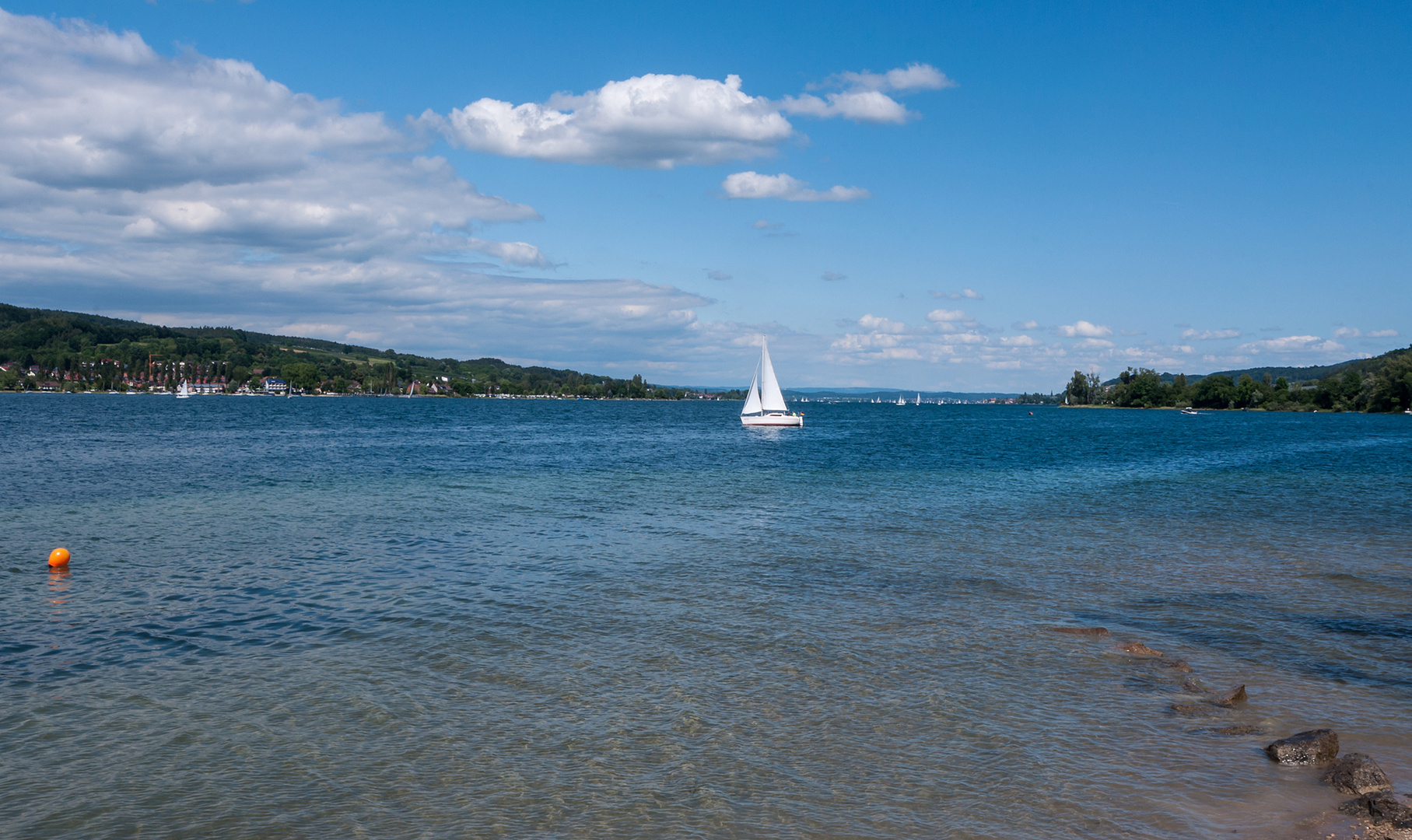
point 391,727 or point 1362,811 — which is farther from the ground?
point 1362,811

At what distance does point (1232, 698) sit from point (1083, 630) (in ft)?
11.8

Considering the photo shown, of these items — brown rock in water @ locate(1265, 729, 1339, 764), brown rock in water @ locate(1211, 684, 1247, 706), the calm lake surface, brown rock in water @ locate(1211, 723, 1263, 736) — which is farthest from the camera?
brown rock in water @ locate(1211, 684, 1247, 706)

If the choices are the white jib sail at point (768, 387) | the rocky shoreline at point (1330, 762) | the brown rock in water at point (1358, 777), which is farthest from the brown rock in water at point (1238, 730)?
the white jib sail at point (768, 387)

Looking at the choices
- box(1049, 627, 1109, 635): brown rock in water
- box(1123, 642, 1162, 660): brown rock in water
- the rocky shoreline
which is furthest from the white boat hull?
the rocky shoreline

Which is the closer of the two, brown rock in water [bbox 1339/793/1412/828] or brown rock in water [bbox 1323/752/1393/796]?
brown rock in water [bbox 1339/793/1412/828]

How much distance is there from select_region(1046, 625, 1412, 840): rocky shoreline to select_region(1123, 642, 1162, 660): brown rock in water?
0.37 m

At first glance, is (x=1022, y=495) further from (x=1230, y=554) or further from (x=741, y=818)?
(x=741, y=818)

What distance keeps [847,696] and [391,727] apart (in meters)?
6.42

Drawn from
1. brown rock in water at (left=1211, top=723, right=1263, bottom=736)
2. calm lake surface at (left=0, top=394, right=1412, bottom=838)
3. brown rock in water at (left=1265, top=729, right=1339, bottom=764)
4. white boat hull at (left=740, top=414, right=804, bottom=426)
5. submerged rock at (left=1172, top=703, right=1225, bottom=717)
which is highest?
white boat hull at (left=740, top=414, right=804, bottom=426)

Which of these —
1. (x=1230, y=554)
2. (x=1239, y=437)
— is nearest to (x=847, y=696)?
(x=1230, y=554)

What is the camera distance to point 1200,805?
8.77m

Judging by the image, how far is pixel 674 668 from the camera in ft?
43.4

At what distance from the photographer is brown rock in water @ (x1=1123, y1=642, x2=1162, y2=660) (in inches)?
555

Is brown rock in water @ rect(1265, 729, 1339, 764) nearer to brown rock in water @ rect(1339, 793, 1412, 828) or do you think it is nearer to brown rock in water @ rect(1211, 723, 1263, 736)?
brown rock in water @ rect(1211, 723, 1263, 736)
